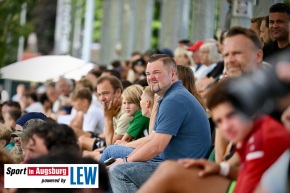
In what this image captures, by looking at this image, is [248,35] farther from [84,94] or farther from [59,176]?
[84,94]

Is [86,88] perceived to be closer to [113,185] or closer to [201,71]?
[201,71]

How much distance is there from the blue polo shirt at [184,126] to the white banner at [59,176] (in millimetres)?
2655

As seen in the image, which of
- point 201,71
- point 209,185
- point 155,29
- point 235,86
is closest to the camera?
point 235,86

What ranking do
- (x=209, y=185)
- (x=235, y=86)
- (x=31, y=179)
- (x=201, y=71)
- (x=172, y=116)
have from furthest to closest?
(x=201, y=71)
(x=172, y=116)
(x=31, y=179)
(x=209, y=185)
(x=235, y=86)

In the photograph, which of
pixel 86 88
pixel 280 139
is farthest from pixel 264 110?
pixel 86 88

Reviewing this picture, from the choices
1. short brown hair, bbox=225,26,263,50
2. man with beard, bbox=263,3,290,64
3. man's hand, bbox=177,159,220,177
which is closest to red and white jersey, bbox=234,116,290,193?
man's hand, bbox=177,159,220,177

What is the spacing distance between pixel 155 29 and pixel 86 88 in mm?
52830

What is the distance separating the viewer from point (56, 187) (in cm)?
728

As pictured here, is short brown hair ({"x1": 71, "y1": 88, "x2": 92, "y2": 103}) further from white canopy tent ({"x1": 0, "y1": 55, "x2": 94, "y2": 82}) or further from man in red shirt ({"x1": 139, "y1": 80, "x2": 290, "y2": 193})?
man in red shirt ({"x1": 139, "y1": 80, "x2": 290, "y2": 193})

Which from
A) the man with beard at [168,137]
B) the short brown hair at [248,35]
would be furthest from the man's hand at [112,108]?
the short brown hair at [248,35]

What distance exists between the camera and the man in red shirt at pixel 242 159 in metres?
7.01

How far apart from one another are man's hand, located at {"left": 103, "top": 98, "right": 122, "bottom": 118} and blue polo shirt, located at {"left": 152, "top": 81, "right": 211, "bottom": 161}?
3218 mm

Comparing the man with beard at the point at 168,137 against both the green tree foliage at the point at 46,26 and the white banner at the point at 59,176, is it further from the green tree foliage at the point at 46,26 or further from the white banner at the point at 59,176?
the green tree foliage at the point at 46,26

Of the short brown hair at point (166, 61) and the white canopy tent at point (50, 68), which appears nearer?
the short brown hair at point (166, 61)
